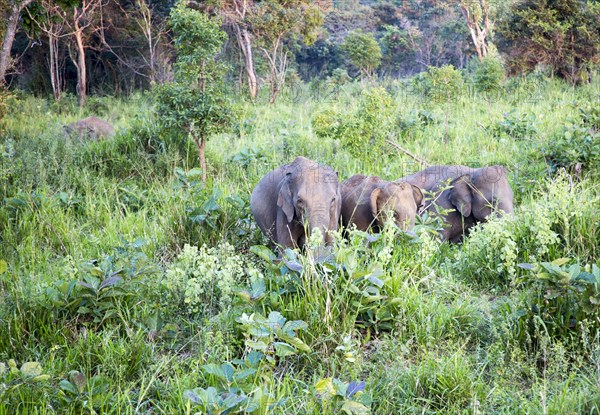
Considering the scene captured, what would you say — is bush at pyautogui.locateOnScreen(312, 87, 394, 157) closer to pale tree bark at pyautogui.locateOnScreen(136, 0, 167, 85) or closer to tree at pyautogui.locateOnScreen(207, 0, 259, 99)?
tree at pyautogui.locateOnScreen(207, 0, 259, 99)

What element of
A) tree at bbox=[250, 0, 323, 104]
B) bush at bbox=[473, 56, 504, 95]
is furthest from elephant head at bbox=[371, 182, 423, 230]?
tree at bbox=[250, 0, 323, 104]

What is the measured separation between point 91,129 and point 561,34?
10730mm

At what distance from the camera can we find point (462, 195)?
21.9ft

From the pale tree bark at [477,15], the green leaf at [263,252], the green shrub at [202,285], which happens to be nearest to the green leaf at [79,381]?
the green shrub at [202,285]

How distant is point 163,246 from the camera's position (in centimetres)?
591

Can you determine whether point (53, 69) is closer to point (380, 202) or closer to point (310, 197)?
point (380, 202)

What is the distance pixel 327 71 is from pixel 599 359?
2671 centimetres

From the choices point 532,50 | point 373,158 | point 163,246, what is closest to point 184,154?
point 373,158

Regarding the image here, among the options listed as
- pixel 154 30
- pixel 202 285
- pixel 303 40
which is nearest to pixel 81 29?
pixel 154 30

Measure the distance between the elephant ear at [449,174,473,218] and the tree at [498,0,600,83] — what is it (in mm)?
10053

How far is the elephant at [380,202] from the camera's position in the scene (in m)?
5.99

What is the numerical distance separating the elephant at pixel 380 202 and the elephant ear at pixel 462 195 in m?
0.48

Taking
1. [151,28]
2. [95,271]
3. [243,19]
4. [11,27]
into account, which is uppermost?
[243,19]

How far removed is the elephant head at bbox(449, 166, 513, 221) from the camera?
648cm
